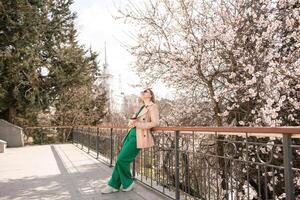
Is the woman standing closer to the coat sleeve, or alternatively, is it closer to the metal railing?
the coat sleeve

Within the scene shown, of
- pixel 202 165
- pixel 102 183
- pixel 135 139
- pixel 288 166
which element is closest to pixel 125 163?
pixel 135 139

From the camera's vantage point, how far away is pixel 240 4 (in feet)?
29.6

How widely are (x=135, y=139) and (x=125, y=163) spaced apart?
0.41 metres

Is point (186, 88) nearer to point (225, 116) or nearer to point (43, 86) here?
point (225, 116)

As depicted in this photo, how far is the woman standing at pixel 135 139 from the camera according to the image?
5.46 metres

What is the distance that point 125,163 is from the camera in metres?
5.59

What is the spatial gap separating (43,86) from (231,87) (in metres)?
15.4

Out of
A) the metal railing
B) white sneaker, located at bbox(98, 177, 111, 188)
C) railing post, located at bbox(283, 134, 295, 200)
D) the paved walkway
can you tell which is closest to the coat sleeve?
the metal railing

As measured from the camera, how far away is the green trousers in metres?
5.57

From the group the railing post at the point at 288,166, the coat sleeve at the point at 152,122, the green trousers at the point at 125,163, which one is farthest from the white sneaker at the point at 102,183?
the railing post at the point at 288,166

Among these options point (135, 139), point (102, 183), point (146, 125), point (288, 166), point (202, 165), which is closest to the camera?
point (288, 166)

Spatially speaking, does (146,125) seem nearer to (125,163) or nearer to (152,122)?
(152,122)

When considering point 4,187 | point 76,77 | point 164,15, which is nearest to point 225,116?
point 164,15

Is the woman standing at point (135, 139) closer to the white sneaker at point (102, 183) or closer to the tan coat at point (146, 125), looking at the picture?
the tan coat at point (146, 125)
